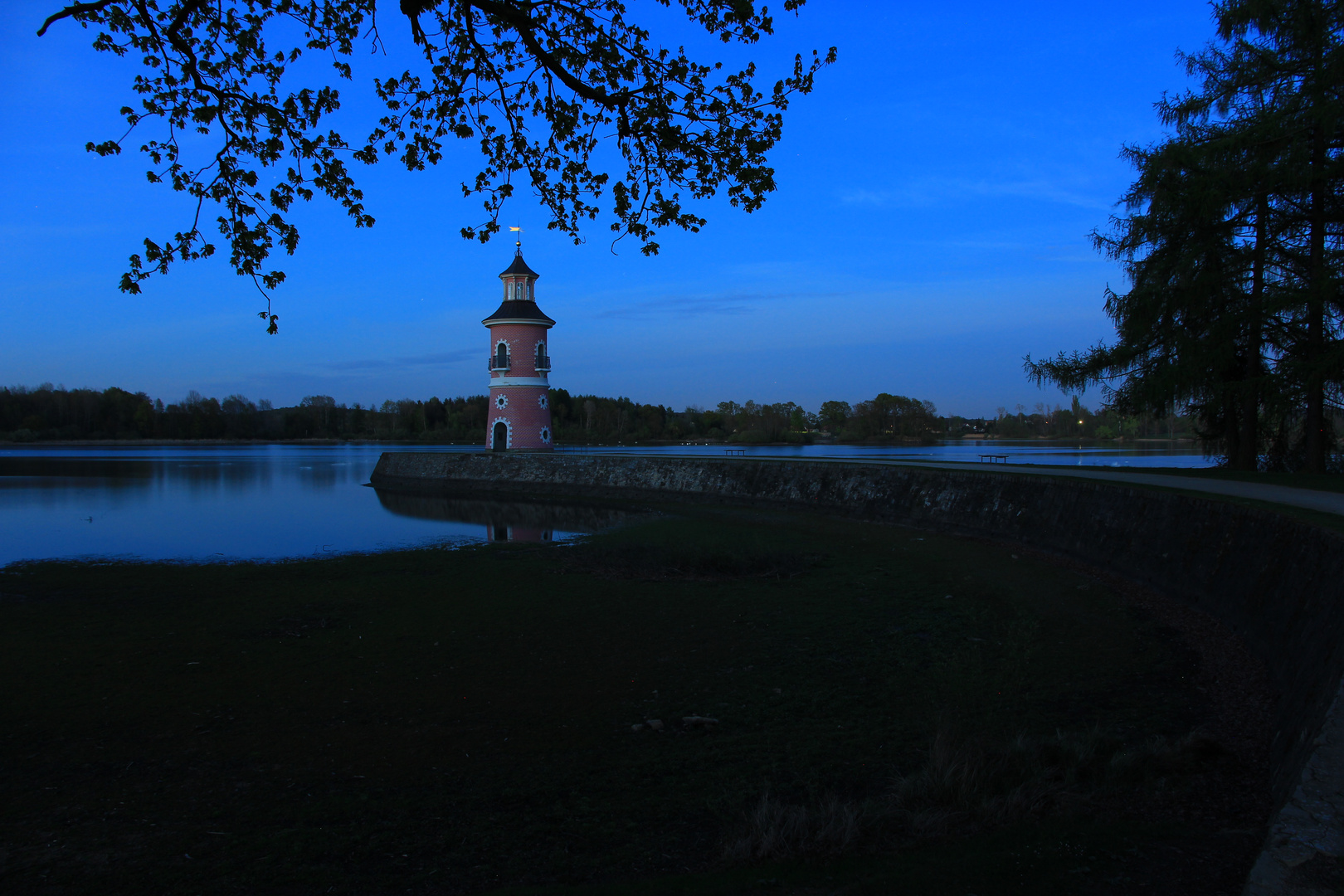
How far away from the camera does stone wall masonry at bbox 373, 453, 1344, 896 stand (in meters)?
3.72

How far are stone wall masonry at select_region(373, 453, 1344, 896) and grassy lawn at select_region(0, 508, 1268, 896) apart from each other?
64 cm

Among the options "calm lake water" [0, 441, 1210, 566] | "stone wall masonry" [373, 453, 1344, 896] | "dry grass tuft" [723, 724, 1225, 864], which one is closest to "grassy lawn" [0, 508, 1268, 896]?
"dry grass tuft" [723, 724, 1225, 864]

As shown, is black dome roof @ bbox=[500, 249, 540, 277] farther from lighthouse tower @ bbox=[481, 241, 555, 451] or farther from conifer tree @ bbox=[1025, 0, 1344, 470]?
conifer tree @ bbox=[1025, 0, 1344, 470]

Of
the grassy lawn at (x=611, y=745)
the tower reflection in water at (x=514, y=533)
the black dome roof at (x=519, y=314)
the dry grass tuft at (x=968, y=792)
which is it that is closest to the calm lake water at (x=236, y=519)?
the tower reflection in water at (x=514, y=533)

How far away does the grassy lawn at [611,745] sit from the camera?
4379mm

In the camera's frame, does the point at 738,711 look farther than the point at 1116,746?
Yes

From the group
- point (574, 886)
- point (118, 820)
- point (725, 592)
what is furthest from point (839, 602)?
point (118, 820)

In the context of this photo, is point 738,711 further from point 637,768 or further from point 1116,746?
point 1116,746

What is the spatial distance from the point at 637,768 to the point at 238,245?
17.9 feet

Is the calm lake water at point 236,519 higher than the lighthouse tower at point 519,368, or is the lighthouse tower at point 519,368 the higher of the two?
the lighthouse tower at point 519,368

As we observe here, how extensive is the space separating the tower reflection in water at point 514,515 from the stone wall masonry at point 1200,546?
13.5ft

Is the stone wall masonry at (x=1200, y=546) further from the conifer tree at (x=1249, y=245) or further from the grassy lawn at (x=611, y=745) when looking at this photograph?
the conifer tree at (x=1249, y=245)

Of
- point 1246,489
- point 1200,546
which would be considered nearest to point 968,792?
point 1200,546

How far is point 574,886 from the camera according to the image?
4148mm
